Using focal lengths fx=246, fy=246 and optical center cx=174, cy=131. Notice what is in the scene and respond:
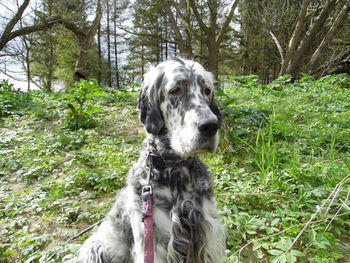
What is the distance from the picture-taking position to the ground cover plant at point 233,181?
198 cm

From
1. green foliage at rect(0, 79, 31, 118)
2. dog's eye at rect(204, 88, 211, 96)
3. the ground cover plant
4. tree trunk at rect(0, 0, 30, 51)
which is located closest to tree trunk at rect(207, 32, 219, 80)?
the ground cover plant

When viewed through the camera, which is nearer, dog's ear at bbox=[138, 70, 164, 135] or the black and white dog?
the black and white dog

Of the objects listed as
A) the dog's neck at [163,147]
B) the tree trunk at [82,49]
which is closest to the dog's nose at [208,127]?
the dog's neck at [163,147]

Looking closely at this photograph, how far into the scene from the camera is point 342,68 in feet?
32.3

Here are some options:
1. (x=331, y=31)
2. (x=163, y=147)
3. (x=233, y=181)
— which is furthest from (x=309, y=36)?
(x=163, y=147)

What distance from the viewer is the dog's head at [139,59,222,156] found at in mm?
1570

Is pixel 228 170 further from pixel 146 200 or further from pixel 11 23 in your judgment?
pixel 11 23

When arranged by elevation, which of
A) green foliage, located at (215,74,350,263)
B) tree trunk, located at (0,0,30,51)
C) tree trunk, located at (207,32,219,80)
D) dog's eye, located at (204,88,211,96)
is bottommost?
green foliage, located at (215,74,350,263)

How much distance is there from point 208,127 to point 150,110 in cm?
53

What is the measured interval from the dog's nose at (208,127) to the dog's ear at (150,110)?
14.6 inches

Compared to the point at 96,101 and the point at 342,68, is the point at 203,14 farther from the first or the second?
the point at 96,101

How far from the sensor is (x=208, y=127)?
5.05ft

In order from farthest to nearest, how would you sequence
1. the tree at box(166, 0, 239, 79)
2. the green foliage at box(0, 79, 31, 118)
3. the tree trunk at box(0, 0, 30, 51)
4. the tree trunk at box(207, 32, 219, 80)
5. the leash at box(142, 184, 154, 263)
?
the tree trunk at box(207, 32, 219, 80)
the tree at box(166, 0, 239, 79)
the tree trunk at box(0, 0, 30, 51)
the green foliage at box(0, 79, 31, 118)
the leash at box(142, 184, 154, 263)

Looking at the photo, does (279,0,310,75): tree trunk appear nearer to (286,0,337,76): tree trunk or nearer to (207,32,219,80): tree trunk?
(286,0,337,76): tree trunk
